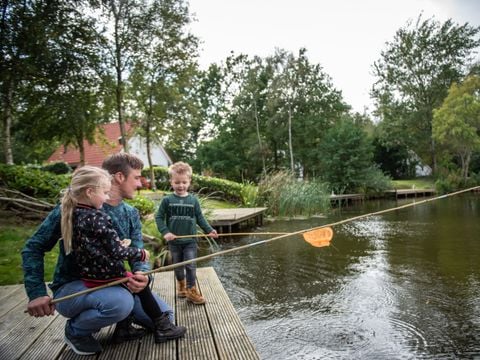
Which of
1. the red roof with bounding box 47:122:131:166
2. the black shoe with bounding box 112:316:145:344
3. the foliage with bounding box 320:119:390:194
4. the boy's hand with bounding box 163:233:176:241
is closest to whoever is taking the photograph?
the black shoe with bounding box 112:316:145:344

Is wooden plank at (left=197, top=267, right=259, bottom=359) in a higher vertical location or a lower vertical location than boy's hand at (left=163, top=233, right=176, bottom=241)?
lower

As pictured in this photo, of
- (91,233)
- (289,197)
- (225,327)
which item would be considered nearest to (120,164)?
(91,233)

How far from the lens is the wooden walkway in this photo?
210cm

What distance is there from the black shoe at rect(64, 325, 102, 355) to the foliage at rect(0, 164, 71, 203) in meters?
5.98

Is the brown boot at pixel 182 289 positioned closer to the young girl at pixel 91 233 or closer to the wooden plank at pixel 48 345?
the wooden plank at pixel 48 345

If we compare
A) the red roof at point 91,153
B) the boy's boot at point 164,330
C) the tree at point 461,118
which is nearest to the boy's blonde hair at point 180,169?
the boy's boot at point 164,330

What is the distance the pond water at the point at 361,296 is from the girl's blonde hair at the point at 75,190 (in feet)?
6.89

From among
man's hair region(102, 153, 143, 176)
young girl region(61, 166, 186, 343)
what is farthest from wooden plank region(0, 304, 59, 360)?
man's hair region(102, 153, 143, 176)

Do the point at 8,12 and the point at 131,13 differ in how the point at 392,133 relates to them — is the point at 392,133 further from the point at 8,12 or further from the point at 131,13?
the point at 8,12

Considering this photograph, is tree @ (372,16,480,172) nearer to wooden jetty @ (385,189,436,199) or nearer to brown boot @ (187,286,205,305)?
wooden jetty @ (385,189,436,199)

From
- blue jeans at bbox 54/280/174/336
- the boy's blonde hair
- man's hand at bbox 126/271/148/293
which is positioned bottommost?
blue jeans at bbox 54/280/174/336

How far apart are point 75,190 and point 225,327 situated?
128 centimetres

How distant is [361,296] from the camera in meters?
4.77

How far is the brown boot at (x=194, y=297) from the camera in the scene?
3.02m
